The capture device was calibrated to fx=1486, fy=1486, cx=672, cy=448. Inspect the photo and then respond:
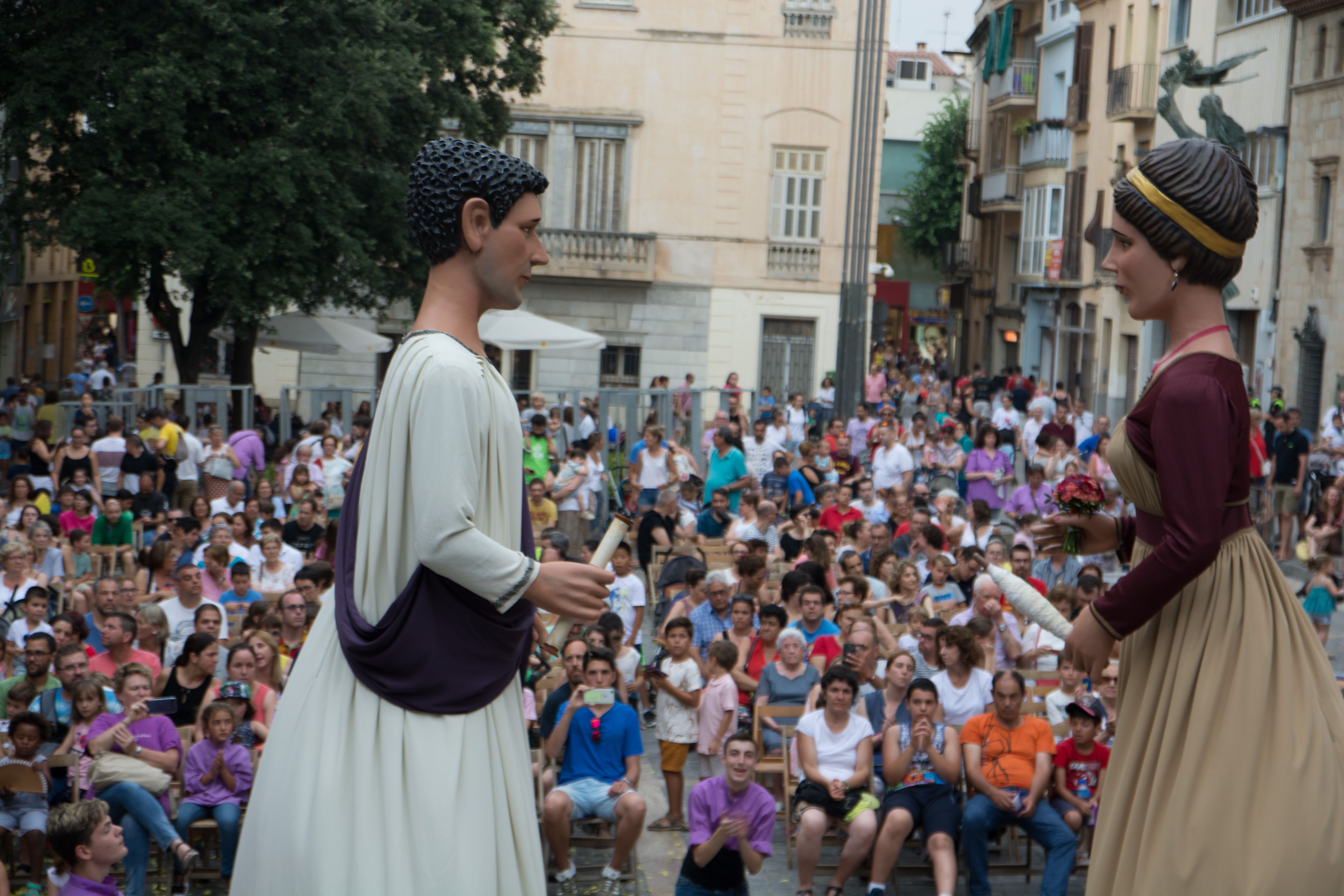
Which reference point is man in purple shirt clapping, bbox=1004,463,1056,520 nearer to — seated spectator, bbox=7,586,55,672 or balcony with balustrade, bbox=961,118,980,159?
seated spectator, bbox=7,586,55,672

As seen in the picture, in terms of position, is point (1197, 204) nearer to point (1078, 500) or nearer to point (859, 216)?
point (1078, 500)

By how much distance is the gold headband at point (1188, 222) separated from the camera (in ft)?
9.55

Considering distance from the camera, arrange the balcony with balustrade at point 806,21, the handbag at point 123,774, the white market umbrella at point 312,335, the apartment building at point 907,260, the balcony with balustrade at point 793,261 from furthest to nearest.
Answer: the apartment building at point 907,260, the balcony with balustrade at point 793,261, the balcony with balustrade at point 806,21, the white market umbrella at point 312,335, the handbag at point 123,774

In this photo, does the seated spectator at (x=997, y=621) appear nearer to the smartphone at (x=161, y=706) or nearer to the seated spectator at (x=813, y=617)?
the seated spectator at (x=813, y=617)

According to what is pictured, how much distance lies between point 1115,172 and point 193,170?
25035 mm

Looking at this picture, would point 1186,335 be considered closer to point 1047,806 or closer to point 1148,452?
point 1148,452

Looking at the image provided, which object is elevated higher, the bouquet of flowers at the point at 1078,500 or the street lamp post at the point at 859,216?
the street lamp post at the point at 859,216

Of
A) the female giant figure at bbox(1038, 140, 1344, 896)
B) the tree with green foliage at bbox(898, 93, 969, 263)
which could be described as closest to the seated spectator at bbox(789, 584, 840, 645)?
the female giant figure at bbox(1038, 140, 1344, 896)

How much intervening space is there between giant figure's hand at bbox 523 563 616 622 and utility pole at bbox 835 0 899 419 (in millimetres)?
25332

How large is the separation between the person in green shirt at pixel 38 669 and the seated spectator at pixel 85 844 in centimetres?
247

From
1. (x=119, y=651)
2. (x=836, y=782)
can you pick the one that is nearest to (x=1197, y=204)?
(x=836, y=782)

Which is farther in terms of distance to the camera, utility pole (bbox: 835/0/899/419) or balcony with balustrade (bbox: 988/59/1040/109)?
balcony with balustrade (bbox: 988/59/1040/109)

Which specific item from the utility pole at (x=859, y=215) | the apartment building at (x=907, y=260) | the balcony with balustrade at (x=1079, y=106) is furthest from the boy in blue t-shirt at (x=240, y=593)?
the apartment building at (x=907, y=260)

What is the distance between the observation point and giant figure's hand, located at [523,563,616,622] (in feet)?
8.95
